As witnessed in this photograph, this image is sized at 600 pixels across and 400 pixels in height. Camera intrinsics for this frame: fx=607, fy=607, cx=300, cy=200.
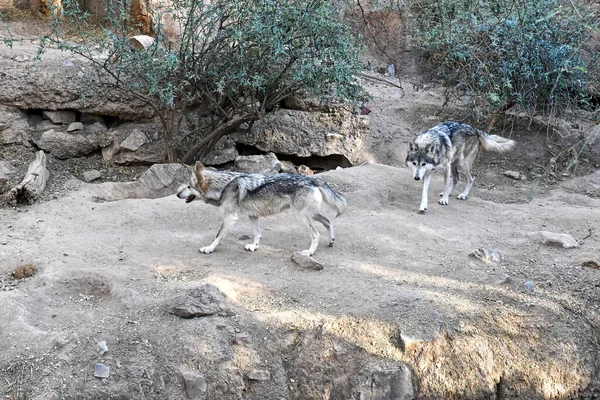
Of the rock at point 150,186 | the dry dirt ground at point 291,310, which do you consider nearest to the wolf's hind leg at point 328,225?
the dry dirt ground at point 291,310

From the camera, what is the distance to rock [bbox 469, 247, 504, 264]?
6.83 m

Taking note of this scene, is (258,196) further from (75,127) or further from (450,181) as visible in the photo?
(75,127)

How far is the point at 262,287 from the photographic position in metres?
6.01

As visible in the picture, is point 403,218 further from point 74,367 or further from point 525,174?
point 74,367

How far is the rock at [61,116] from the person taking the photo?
34.1 feet

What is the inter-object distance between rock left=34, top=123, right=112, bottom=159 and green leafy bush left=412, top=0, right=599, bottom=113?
594 centimetres

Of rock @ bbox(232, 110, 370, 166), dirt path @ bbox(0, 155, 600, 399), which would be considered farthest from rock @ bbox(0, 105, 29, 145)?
rock @ bbox(232, 110, 370, 166)

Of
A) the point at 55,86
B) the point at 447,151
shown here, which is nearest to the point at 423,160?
the point at 447,151

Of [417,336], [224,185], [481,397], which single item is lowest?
[481,397]

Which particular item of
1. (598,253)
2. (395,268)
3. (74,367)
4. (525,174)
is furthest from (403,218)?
(74,367)

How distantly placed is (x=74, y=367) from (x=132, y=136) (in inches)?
242

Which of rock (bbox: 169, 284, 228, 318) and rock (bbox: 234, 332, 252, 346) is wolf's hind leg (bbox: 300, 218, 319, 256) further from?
rock (bbox: 234, 332, 252, 346)

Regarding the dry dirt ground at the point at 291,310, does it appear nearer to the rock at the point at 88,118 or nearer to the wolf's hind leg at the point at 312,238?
the wolf's hind leg at the point at 312,238

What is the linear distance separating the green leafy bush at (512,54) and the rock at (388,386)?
6.43 metres
